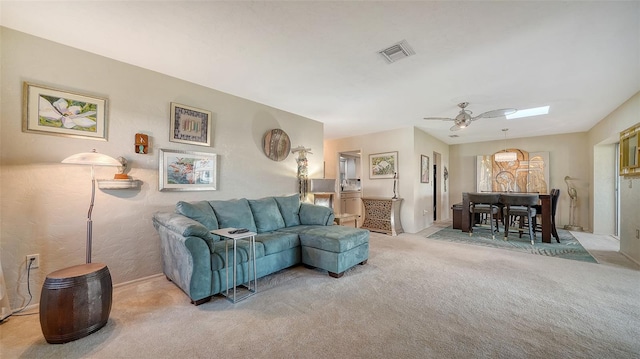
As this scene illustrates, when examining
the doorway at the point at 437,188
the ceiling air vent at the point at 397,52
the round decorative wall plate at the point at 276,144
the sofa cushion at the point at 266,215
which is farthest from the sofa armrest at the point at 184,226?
the doorway at the point at 437,188

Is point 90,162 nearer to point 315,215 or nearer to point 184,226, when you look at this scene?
point 184,226

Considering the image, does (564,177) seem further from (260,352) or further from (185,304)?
(185,304)

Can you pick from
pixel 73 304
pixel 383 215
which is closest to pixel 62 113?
pixel 73 304

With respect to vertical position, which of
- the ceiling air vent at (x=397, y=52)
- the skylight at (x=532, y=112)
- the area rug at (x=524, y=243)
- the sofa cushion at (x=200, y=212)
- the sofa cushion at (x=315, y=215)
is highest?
the ceiling air vent at (x=397, y=52)

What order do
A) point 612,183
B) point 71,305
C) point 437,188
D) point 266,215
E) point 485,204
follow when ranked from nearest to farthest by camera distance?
1. point 71,305
2. point 266,215
3. point 612,183
4. point 485,204
5. point 437,188

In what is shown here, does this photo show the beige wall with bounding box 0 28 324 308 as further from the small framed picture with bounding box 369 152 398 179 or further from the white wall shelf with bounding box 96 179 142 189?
the small framed picture with bounding box 369 152 398 179

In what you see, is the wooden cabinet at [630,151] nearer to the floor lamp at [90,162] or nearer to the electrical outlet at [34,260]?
the floor lamp at [90,162]

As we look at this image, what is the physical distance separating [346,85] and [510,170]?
6311 millimetres

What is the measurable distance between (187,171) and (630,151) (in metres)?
6.40

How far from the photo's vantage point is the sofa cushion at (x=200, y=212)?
105 inches

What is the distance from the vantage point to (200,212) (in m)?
2.75

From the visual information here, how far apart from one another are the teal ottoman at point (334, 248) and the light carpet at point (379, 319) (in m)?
0.14

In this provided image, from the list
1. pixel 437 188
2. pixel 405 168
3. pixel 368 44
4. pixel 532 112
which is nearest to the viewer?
pixel 368 44

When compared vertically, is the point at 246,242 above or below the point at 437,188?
below
